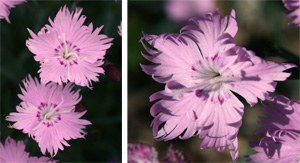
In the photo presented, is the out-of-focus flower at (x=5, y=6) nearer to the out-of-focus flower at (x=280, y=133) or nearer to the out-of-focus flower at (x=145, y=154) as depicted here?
the out-of-focus flower at (x=145, y=154)

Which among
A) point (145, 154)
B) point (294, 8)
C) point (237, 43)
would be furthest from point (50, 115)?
point (294, 8)

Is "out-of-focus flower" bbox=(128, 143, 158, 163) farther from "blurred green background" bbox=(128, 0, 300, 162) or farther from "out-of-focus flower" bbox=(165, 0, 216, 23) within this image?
"out-of-focus flower" bbox=(165, 0, 216, 23)

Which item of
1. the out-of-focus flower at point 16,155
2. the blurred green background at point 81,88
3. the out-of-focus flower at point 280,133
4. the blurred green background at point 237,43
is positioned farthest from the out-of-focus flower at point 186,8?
the out-of-focus flower at point 16,155

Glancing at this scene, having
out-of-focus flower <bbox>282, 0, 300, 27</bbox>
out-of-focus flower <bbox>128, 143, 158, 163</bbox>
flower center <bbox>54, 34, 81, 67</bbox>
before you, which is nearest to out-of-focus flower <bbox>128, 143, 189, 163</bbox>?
out-of-focus flower <bbox>128, 143, 158, 163</bbox>

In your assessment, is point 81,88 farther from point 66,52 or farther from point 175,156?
point 175,156

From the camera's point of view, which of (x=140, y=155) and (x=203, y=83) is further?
(x=140, y=155)

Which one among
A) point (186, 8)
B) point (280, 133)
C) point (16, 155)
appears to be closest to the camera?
point (280, 133)
